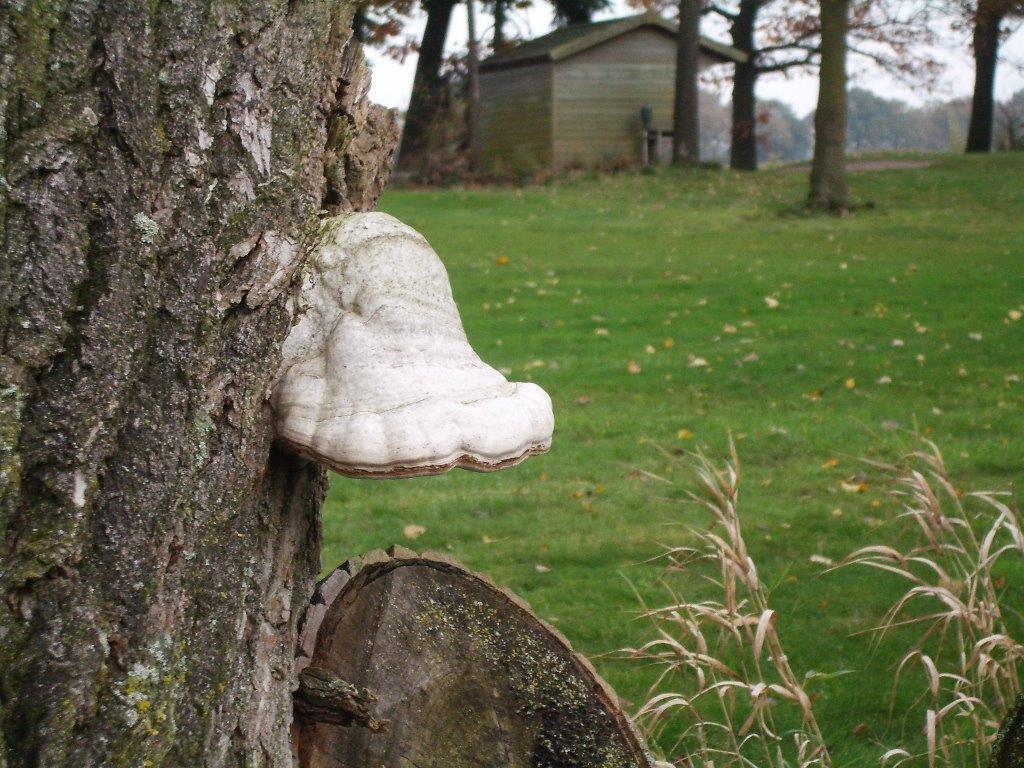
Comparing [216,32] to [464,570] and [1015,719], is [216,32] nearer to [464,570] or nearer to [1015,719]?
[464,570]

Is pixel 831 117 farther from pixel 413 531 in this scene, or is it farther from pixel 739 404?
pixel 413 531

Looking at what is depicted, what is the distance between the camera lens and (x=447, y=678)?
249 cm

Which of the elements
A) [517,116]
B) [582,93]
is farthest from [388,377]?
[517,116]

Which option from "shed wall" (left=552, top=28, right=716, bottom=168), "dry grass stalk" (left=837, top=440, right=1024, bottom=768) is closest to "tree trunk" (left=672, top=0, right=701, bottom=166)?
"shed wall" (left=552, top=28, right=716, bottom=168)

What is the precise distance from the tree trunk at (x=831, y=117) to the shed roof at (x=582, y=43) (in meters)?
11.7

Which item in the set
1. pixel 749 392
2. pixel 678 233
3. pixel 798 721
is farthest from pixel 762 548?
pixel 678 233

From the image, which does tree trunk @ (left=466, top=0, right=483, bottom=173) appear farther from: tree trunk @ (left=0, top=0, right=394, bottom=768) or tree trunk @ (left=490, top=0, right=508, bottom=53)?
tree trunk @ (left=0, top=0, right=394, bottom=768)

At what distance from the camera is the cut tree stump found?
7.91 feet

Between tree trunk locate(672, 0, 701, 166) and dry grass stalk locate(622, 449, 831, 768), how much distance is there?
22.4m

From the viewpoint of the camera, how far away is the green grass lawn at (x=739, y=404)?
467cm

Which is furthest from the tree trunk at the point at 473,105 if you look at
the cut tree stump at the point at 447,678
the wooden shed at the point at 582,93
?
the cut tree stump at the point at 447,678

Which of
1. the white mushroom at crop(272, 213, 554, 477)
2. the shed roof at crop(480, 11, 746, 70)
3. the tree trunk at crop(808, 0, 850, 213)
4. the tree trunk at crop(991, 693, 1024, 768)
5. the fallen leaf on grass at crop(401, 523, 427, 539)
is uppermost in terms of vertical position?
the shed roof at crop(480, 11, 746, 70)

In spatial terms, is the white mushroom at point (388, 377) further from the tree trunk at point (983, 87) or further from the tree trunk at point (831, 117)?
the tree trunk at point (983, 87)

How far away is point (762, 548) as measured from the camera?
5137 mm
